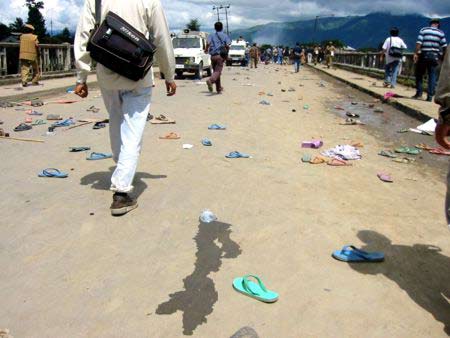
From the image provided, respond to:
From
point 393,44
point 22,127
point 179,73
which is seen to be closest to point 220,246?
point 22,127

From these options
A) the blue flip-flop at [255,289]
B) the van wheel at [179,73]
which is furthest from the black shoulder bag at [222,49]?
the blue flip-flop at [255,289]

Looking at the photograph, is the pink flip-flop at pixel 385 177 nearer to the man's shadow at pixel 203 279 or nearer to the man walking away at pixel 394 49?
the man's shadow at pixel 203 279

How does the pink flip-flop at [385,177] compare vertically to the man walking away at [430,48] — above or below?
below

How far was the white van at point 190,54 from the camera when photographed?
71.6ft

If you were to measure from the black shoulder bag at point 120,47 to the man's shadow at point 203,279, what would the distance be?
56.6 inches

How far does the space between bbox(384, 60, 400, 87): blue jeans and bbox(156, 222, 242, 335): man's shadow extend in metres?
13.2

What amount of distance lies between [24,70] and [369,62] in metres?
20.4

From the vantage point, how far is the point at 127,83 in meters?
3.87

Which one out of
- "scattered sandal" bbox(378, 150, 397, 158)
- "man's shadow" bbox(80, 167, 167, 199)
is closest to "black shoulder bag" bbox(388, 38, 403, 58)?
"scattered sandal" bbox(378, 150, 397, 158)

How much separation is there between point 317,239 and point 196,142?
150 inches

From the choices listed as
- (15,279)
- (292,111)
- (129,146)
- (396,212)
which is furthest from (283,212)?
(292,111)

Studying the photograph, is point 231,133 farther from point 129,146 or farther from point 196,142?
point 129,146

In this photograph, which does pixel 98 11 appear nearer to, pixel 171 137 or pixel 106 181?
pixel 106 181

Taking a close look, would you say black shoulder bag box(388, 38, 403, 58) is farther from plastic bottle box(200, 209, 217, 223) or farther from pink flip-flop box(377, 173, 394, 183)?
plastic bottle box(200, 209, 217, 223)
